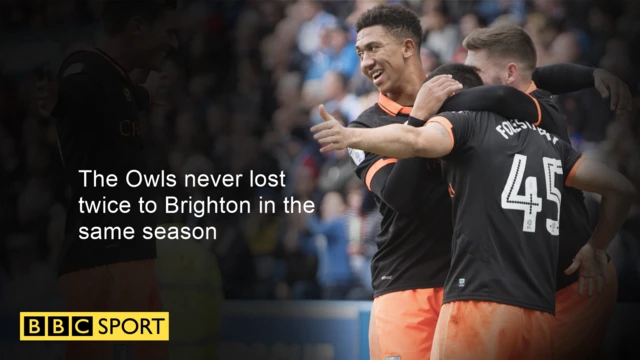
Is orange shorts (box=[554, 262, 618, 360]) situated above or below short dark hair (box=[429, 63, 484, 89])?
below

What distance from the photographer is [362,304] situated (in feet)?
9.24

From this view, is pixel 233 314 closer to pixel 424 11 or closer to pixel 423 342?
pixel 423 342

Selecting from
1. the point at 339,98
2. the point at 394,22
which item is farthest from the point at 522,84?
Answer: the point at 339,98

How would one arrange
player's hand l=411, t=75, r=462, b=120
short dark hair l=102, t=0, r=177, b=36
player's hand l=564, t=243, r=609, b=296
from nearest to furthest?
player's hand l=411, t=75, r=462, b=120 < player's hand l=564, t=243, r=609, b=296 < short dark hair l=102, t=0, r=177, b=36

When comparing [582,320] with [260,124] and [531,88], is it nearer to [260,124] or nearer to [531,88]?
[531,88]

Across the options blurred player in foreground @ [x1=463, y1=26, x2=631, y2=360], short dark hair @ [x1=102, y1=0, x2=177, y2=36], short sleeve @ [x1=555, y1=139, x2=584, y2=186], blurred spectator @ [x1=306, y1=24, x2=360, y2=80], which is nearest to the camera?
short sleeve @ [x1=555, y1=139, x2=584, y2=186]

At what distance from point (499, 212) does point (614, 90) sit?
1084 mm

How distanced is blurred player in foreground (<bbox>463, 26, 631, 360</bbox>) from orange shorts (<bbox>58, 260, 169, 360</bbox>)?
4.22 feet

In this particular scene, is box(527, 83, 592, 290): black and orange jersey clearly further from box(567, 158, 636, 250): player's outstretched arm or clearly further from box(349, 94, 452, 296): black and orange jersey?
box(349, 94, 452, 296): black and orange jersey

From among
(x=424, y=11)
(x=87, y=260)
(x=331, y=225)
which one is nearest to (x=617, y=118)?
(x=424, y=11)

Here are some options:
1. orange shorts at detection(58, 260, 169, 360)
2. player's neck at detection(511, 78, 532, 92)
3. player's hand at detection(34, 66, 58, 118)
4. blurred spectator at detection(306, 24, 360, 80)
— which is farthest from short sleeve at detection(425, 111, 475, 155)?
player's hand at detection(34, 66, 58, 118)

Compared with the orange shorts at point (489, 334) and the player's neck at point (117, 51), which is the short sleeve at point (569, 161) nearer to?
the orange shorts at point (489, 334)

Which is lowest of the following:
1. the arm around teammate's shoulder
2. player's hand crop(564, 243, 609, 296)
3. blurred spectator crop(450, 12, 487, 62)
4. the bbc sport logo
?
the bbc sport logo

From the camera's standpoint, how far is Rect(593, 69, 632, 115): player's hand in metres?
2.65
